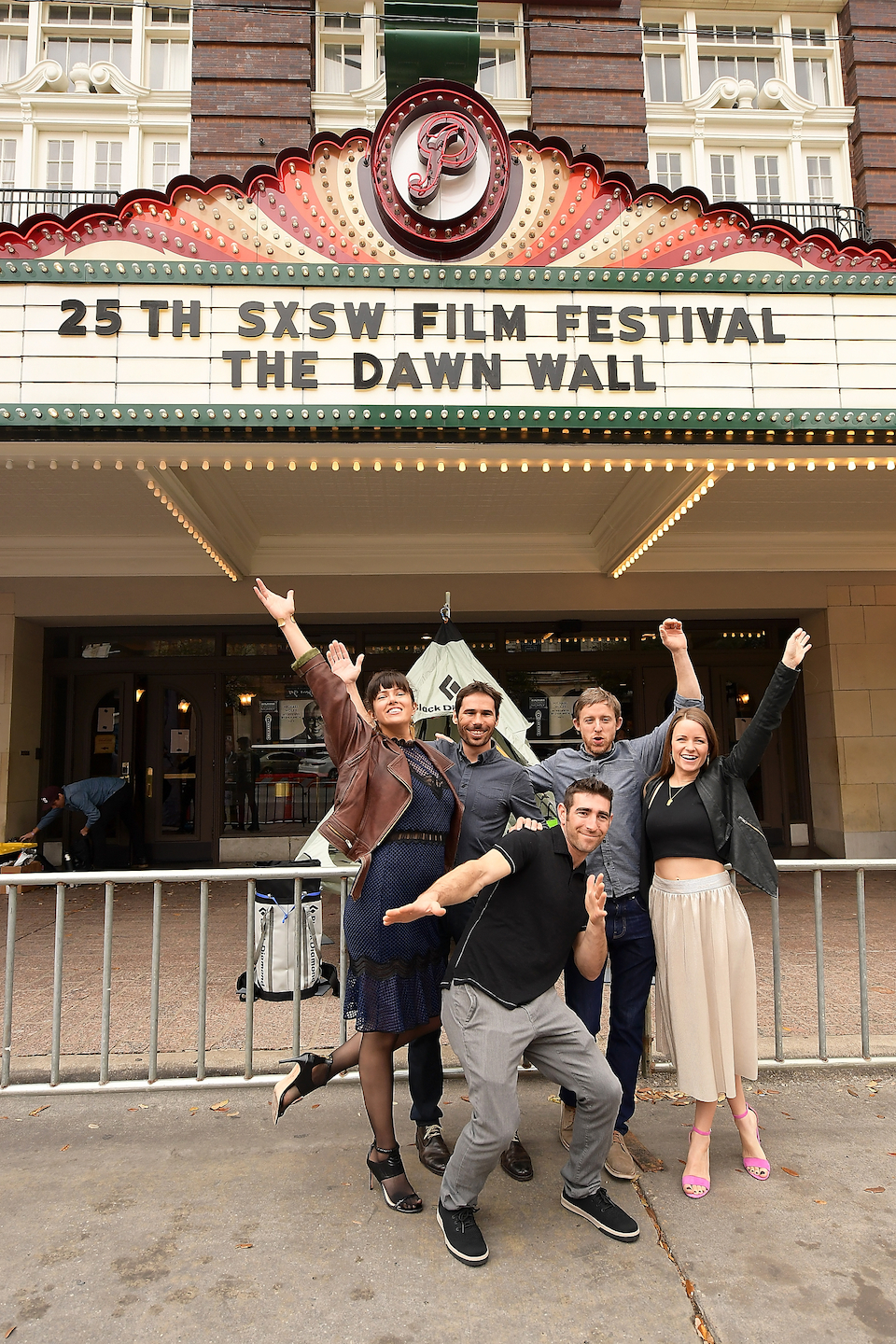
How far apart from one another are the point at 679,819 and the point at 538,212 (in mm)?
4954

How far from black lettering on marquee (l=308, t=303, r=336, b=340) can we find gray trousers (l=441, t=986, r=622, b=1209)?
475 centimetres

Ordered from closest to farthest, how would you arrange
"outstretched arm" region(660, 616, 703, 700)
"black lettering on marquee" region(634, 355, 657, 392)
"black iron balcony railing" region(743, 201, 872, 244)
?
"outstretched arm" region(660, 616, 703, 700)
"black lettering on marquee" region(634, 355, 657, 392)
"black iron balcony railing" region(743, 201, 872, 244)

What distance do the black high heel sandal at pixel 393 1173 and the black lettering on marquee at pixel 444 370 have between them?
15.9 feet

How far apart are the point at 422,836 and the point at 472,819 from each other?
1.14ft

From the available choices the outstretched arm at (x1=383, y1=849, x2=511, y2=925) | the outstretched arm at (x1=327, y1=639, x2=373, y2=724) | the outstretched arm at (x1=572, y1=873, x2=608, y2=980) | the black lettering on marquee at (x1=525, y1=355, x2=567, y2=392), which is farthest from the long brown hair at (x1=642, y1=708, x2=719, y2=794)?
the black lettering on marquee at (x1=525, y1=355, x2=567, y2=392)

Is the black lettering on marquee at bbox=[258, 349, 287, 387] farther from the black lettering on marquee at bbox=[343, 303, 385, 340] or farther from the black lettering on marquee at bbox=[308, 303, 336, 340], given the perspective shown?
the black lettering on marquee at bbox=[343, 303, 385, 340]

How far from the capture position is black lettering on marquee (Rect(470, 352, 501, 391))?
5.76 metres

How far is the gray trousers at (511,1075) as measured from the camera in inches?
103

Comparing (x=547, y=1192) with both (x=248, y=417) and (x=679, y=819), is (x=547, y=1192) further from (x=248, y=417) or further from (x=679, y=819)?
(x=248, y=417)

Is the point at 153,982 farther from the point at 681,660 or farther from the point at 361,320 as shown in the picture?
the point at 361,320

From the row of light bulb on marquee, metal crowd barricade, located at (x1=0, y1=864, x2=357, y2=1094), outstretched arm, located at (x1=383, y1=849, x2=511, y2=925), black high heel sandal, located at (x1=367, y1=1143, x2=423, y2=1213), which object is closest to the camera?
outstretched arm, located at (x1=383, y1=849, x2=511, y2=925)

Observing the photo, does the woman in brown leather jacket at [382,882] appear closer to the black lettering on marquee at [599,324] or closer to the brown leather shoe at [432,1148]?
the brown leather shoe at [432,1148]

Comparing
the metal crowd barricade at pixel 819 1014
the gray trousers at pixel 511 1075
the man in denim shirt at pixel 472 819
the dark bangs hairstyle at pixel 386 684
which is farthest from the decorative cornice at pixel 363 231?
the gray trousers at pixel 511 1075

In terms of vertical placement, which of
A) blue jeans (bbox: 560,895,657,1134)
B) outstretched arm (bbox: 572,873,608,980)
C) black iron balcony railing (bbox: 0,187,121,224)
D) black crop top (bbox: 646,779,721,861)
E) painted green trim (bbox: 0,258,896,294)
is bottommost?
blue jeans (bbox: 560,895,657,1134)
